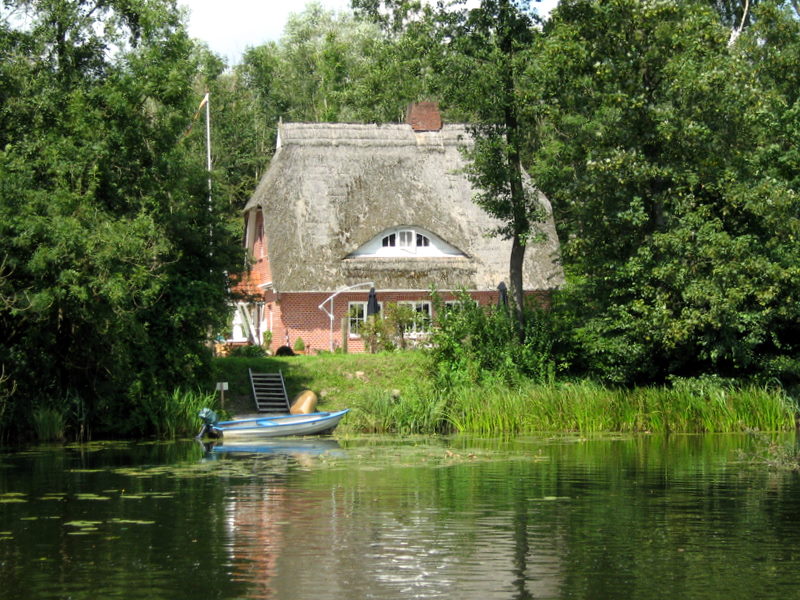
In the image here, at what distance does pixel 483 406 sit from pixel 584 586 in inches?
713

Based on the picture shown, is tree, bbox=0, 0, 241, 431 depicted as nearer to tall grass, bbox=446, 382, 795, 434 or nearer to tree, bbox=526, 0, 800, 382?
tall grass, bbox=446, 382, 795, 434

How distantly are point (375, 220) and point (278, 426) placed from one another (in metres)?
18.1

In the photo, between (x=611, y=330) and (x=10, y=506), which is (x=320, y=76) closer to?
(x=611, y=330)

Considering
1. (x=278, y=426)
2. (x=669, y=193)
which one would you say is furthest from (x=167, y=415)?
(x=669, y=193)

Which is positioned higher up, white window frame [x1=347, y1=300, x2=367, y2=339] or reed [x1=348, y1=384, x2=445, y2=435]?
white window frame [x1=347, y1=300, x2=367, y2=339]

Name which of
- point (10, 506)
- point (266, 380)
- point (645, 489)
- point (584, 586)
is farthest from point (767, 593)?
point (266, 380)

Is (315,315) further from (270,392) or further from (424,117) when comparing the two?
(270,392)

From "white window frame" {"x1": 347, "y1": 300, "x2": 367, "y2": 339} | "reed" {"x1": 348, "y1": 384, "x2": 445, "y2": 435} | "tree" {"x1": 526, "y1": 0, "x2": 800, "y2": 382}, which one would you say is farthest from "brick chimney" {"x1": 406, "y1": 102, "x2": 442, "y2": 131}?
"reed" {"x1": 348, "y1": 384, "x2": 445, "y2": 435}

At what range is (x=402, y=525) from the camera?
51.9 feet

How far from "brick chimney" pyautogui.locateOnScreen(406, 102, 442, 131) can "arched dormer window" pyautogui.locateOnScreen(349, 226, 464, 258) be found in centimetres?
628

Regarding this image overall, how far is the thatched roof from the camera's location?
147 ft

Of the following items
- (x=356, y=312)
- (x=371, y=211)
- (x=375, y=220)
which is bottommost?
(x=356, y=312)

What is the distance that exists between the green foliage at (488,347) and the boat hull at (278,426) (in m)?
3.76

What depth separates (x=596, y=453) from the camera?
974 inches
